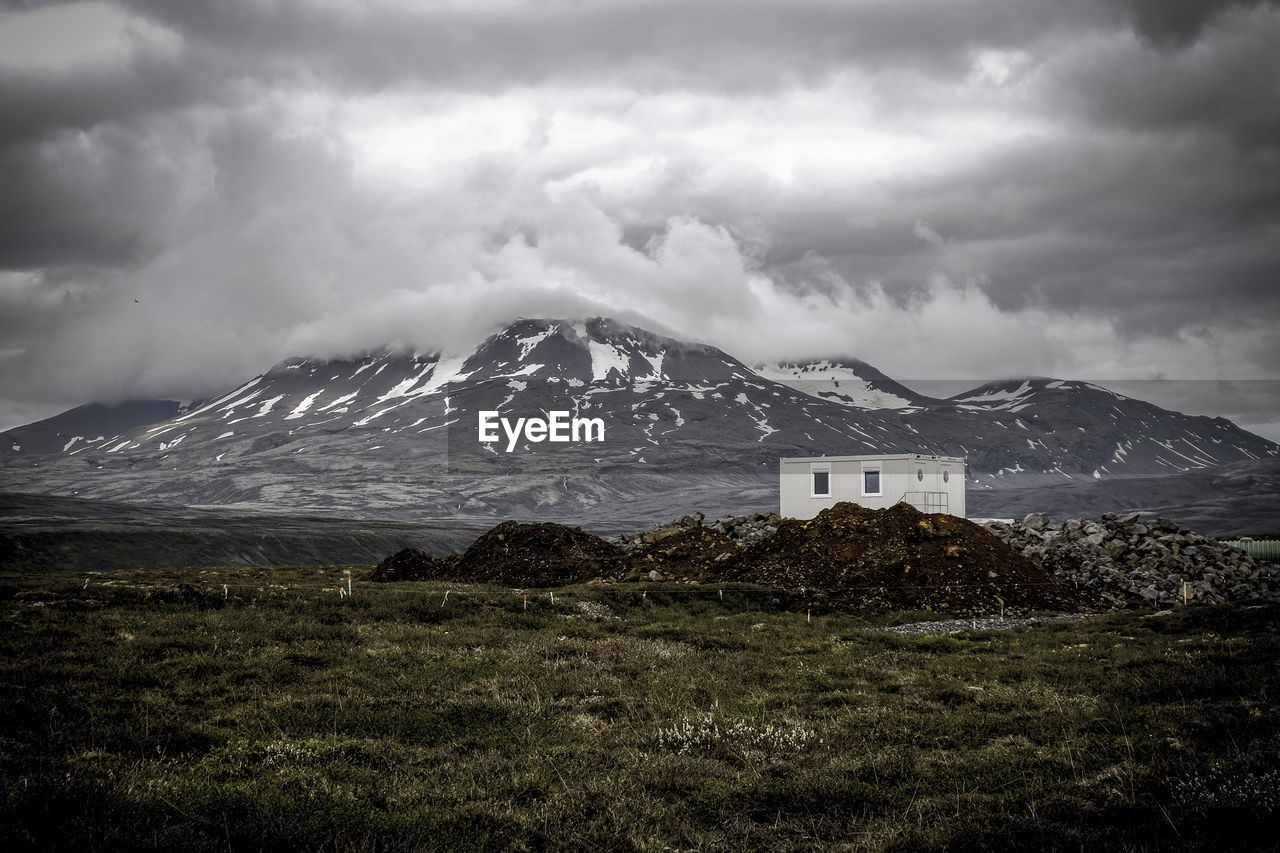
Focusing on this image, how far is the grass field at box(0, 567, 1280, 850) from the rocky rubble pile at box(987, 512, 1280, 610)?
57.5ft

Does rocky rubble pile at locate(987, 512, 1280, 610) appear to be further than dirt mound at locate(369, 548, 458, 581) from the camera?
No

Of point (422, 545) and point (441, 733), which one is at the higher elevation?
point (441, 733)

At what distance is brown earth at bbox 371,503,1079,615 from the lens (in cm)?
3653

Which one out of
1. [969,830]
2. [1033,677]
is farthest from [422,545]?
[969,830]

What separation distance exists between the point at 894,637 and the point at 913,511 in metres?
19.0

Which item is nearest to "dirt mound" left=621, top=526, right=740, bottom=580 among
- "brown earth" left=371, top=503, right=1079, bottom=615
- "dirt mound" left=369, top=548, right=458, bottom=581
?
"brown earth" left=371, top=503, right=1079, bottom=615

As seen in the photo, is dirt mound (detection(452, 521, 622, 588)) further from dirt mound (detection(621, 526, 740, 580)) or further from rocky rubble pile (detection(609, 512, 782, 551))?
rocky rubble pile (detection(609, 512, 782, 551))

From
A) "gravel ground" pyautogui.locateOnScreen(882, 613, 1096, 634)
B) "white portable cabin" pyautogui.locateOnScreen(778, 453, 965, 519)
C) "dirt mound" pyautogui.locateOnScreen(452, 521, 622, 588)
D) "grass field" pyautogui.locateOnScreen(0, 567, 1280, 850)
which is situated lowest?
"gravel ground" pyautogui.locateOnScreen(882, 613, 1096, 634)

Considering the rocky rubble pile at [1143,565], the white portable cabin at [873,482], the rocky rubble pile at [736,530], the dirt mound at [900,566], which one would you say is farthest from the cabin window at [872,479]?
the dirt mound at [900,566]

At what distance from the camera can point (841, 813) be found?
9.66 m

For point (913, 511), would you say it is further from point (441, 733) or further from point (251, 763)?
point (251, 763)

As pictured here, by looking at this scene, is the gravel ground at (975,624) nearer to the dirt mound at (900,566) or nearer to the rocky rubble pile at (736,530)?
the dirt mound at (900,566)

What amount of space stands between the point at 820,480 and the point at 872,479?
4.53 meters

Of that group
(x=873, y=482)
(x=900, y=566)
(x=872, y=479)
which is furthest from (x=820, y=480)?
(x=900, y=566)
